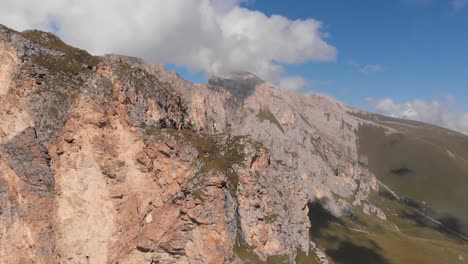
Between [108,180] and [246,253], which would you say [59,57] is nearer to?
[108,180]

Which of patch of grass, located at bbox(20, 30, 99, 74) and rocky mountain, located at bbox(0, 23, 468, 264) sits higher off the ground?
patch of grass, located at bbox(20, 30, 99, 74)

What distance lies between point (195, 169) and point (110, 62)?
3151 cm

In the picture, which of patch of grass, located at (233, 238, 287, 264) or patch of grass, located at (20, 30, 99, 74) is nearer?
patch of grass, located at (233, 238, 287, 264)

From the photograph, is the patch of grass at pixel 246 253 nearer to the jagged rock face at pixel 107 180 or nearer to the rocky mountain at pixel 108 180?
the rocky mountain at pixel 108 180

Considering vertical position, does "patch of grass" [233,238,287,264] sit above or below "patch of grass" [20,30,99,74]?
below

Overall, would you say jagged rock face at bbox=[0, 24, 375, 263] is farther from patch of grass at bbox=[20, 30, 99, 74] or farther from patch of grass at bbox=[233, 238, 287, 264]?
patch of grass at bbox=[233, 238, 287, 264]

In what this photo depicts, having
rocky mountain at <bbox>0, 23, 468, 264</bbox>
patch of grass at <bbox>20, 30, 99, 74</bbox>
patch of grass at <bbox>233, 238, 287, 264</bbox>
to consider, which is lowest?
patch of grass at <bbox>233, 238, 287, 264</bbox>

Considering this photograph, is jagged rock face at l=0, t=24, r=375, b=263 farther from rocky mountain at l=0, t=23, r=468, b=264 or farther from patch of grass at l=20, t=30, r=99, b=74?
patch of grass at l=20, t=30, r=99, b=74

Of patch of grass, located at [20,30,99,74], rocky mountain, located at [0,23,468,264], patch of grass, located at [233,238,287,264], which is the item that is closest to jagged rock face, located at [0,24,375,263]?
rocky mountain, located at [0,23,468,264]

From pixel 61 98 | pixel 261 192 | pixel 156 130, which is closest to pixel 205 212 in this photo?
pixel 261 192

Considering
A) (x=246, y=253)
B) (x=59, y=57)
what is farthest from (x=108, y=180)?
(x=246, y=253)

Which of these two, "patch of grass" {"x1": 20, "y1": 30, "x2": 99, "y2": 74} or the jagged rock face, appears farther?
"patch of grass" {"x1": 20, "y1": 30, "x2": 99, "y2": 74}

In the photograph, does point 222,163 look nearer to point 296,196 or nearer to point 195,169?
point 195,169

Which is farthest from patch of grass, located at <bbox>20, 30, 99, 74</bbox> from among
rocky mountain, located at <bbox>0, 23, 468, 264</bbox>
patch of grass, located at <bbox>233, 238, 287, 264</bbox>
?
patch of grass, located at <bbox>233, 238, 287, 264</bbox>
